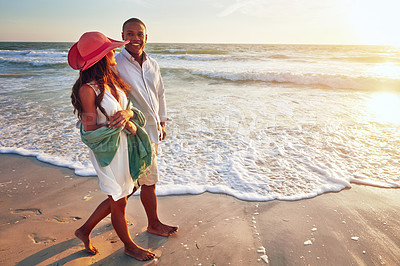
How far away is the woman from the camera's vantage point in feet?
5.72

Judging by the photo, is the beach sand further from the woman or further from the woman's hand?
the woman's hand

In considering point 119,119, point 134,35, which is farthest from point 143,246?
point 134,35

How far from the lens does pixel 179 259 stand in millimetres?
2289

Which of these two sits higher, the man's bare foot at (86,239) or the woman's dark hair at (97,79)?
the woman's dark hair at (97,79)

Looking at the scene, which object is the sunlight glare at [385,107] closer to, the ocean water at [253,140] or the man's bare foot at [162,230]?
the ocean water at [253,140]

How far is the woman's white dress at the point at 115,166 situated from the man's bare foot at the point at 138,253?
0.55 metres

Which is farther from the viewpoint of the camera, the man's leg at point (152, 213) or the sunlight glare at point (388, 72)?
the sunlight glare at point (388, 72)

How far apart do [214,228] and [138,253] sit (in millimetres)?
838

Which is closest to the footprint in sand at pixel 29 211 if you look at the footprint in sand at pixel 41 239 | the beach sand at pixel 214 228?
the beach sand at pixel 214 228

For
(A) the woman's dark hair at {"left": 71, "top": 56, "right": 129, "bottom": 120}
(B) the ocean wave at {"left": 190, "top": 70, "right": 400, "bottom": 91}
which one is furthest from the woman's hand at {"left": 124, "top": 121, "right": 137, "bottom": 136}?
(B) the ocean wave at {"left": 190, "top": 70, "right": 400, "bottom": 91}

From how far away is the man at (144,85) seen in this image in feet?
6.94

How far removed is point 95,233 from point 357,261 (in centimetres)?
245

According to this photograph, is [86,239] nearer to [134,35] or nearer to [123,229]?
[123,229]

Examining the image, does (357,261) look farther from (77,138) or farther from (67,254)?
(77,138)
